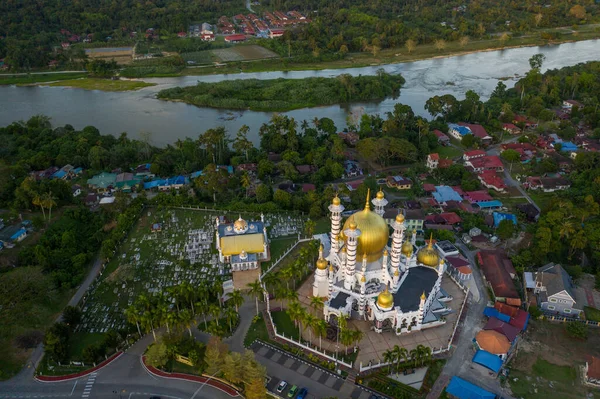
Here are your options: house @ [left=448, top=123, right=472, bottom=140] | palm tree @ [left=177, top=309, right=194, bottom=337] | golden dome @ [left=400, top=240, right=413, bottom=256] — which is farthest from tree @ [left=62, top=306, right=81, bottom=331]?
house @ [left=448, top=123, right=472, bottom=140]

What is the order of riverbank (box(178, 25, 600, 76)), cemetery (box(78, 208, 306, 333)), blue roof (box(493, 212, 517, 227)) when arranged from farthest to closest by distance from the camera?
riverbank (box(178, 25, 600, 76)), blue roof (box(493, 212, 517, 227)), cemetery (box(78, 208, 306, 333))

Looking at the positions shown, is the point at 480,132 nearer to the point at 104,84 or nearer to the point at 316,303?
the point at 316,303

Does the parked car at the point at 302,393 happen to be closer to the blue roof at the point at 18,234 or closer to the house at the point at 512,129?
the blue roof at the point at 18,234

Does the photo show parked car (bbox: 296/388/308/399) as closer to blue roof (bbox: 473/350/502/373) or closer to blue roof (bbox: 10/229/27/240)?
blue roof (bbox: 473/350/502/373)

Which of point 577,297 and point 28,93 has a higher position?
point 28,93

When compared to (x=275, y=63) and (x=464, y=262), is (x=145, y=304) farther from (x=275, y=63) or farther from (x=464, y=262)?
(x=275, y=63)

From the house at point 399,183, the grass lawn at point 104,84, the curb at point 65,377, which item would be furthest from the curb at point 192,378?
the grass lawn at point 104,84

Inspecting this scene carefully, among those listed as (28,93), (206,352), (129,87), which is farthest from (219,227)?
(28,93)
